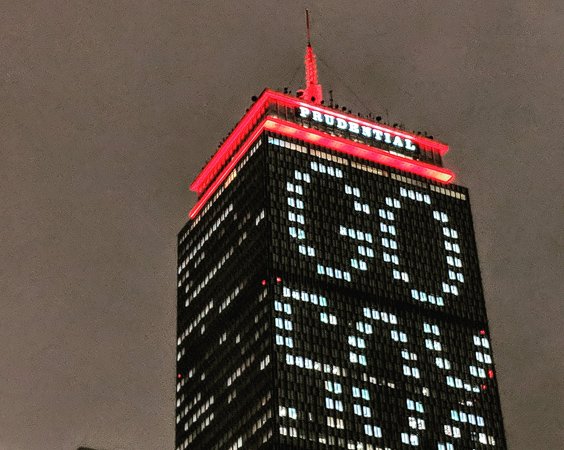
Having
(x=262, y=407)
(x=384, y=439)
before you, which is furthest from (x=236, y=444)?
(x=384, y=439)

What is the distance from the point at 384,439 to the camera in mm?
199125

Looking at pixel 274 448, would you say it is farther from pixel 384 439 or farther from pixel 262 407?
pixel 384 439

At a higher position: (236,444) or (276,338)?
(276,338)

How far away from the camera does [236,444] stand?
198875 millimetres

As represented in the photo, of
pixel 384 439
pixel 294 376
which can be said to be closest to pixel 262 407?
pixel 294 376

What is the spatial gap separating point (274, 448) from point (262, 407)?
832 cm

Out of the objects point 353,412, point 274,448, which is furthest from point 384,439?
point 274,448

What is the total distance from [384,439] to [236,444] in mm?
23617

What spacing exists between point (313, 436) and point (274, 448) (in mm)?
7229

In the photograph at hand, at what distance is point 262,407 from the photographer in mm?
194750

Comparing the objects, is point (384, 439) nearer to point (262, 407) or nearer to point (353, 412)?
point (353, 412)

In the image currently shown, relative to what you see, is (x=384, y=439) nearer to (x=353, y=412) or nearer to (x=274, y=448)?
(x=353, y=412)

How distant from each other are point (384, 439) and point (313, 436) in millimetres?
13364

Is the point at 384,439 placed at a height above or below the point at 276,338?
Result: below
